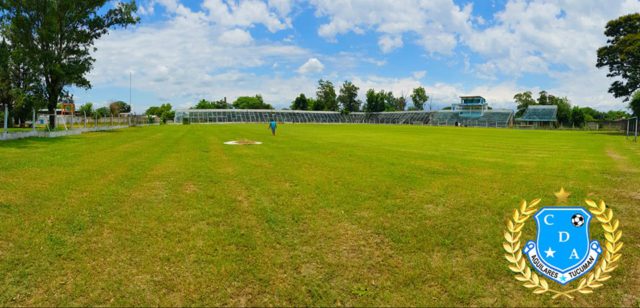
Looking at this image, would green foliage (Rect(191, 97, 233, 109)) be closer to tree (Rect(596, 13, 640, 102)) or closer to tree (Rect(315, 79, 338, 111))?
tree (Rect(315, 79, 338, 111))

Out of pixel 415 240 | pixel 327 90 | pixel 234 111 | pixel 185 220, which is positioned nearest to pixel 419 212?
pixel 415 240

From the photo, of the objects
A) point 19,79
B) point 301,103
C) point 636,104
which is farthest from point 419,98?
point 19,79

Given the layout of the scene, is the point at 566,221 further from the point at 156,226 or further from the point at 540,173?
the point at 540,173

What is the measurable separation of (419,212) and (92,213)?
6290mm

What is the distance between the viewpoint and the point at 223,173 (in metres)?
11.9

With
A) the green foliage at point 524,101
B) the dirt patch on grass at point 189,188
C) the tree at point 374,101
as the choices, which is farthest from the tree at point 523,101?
the dirt patch on grass at point 189,188

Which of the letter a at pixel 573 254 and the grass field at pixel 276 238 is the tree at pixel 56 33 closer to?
the grass field at pixel 276 238

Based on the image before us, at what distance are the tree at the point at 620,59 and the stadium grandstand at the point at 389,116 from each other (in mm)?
51715

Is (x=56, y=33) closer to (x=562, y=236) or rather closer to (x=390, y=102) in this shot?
(x=562, y=236)

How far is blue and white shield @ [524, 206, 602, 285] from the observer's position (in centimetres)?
442

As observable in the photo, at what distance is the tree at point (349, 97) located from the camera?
15288 cm

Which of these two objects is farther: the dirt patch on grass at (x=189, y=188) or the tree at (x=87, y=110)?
the tree at (x=87, y=110)

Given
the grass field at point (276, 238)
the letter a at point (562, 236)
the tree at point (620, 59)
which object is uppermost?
the tree at point (620, 59)

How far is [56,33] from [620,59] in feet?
197
